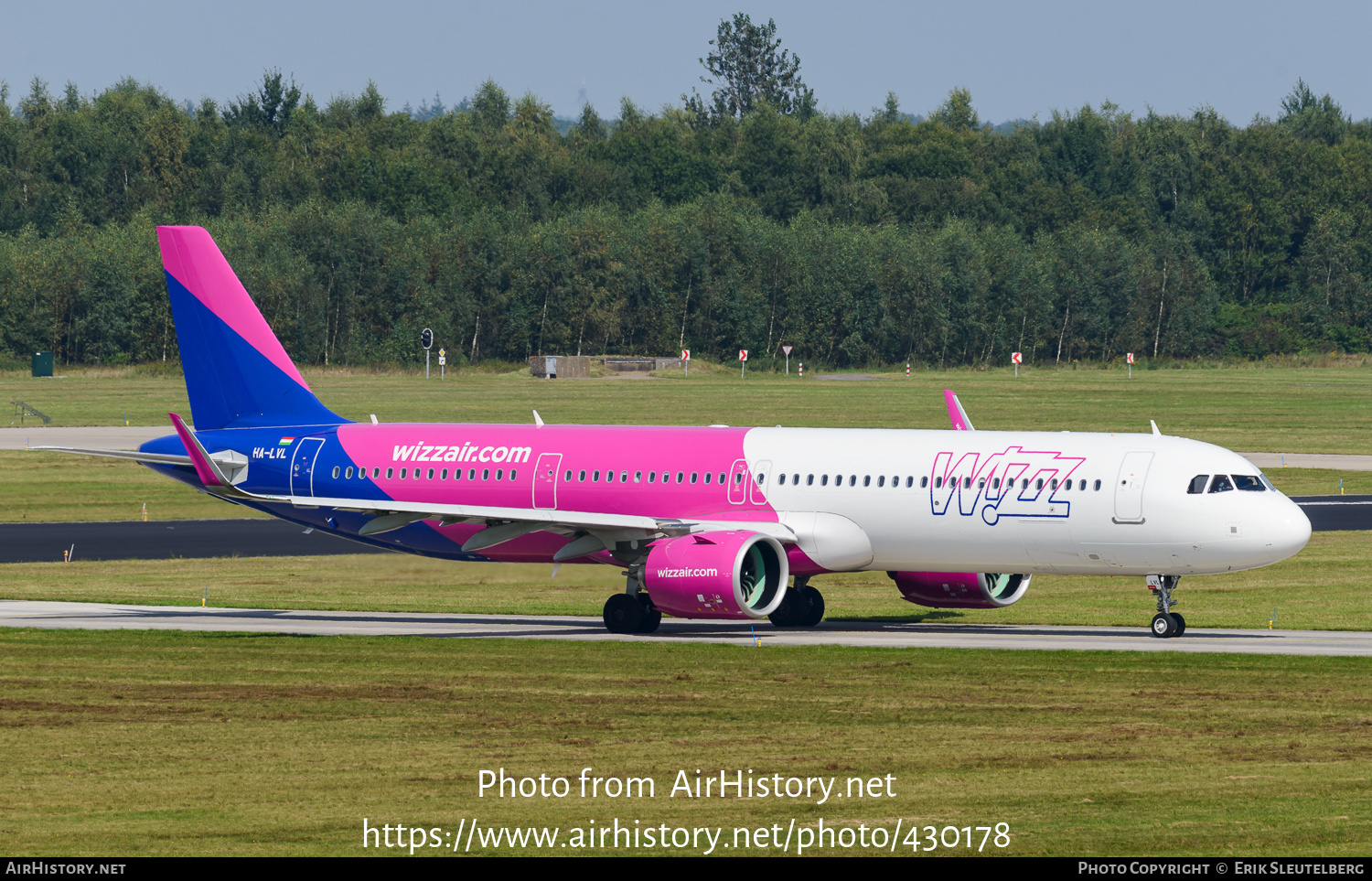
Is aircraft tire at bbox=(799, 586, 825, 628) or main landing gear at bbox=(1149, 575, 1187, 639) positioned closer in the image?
main landing gear at bbox=(1149, 575, 1187, 639)

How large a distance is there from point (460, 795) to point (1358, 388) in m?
125

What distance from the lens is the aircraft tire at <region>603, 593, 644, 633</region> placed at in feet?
122

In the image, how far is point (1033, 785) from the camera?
20047 mm

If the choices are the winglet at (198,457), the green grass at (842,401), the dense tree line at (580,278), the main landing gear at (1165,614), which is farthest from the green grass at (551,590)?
the dense tree line at (580,278)

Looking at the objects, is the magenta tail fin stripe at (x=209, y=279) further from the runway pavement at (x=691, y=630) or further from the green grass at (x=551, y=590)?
the runway pavement at (x=691, y=630)

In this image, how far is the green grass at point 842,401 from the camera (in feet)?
339

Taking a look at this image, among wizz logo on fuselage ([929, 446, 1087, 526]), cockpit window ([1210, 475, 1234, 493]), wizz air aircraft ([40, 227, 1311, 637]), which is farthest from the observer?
wizz logo on fuselage ([929, 446, 1087, 526])

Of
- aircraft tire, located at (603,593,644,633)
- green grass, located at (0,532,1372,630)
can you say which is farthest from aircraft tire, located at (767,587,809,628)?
aircraft tire, located at (603,593,644,633)

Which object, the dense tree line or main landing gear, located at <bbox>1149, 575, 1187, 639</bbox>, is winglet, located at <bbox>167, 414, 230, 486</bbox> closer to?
main landing gear, located at <bbox>1149, 575, 1187, 639</bbox>

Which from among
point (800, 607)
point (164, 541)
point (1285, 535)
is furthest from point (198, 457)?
point (1285, 535)

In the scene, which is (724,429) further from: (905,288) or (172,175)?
(172,175)

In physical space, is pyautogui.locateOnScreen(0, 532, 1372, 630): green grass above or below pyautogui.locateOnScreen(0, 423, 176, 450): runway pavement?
below

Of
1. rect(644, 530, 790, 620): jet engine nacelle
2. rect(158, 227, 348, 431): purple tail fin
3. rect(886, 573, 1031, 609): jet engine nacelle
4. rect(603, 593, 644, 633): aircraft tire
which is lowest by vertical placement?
rect(603, 593, 644, 633): aircraft tire

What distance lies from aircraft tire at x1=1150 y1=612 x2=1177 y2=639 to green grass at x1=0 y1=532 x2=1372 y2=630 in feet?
12.1
